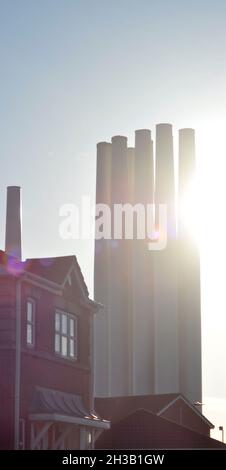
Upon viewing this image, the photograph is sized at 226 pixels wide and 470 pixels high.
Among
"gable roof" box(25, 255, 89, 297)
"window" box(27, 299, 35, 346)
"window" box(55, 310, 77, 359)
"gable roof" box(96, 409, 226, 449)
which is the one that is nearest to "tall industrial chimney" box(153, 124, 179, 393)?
"gable roof" box(96, 409, 226, 449)

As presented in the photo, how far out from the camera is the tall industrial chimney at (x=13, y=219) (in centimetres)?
9144

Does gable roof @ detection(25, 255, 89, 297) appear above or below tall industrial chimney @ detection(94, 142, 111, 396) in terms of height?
below

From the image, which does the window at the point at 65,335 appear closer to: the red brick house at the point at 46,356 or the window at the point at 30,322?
the red brick house at the point at 46,356

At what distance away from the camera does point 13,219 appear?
92.0m

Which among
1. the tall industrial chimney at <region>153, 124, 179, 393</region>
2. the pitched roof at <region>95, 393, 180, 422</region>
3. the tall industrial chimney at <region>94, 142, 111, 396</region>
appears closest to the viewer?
the pitched roof at <region>95, 393, 180, 422</region>

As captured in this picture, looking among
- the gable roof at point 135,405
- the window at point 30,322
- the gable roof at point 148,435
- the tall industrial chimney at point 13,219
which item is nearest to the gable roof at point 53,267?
the window at point 30,322

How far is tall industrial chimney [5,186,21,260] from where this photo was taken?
91438 mm

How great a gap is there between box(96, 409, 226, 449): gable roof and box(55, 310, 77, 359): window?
12.3 metres

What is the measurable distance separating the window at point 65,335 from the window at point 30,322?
2.23 meters

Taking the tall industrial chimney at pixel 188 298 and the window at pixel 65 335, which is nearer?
the window at pixel 65 335

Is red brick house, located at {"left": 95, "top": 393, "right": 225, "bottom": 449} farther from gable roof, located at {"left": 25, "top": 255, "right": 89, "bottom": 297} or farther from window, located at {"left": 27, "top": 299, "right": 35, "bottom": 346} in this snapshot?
window, located at {"left": 27, "top": 299, "right": 35, "bottom": 346}

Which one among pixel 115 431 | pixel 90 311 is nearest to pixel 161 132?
pixel 115 431

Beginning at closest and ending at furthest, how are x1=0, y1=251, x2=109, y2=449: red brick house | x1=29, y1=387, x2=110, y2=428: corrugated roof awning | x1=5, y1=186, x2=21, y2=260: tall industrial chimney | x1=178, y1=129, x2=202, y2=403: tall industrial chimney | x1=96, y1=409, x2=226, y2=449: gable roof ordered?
x1=0, y1=251, x2=109, y2=449: red brick house → x1=29, y1=387, x2=110, y2=428: corrugated roof awning → x1=96, y1=409, x2=226, y2=449: gable roof → x1=178, y1=129, x2=202, y2=403: tall industrial chimney → x1=5, y1=186, x2=21, y2=260: tall industrial chimney
